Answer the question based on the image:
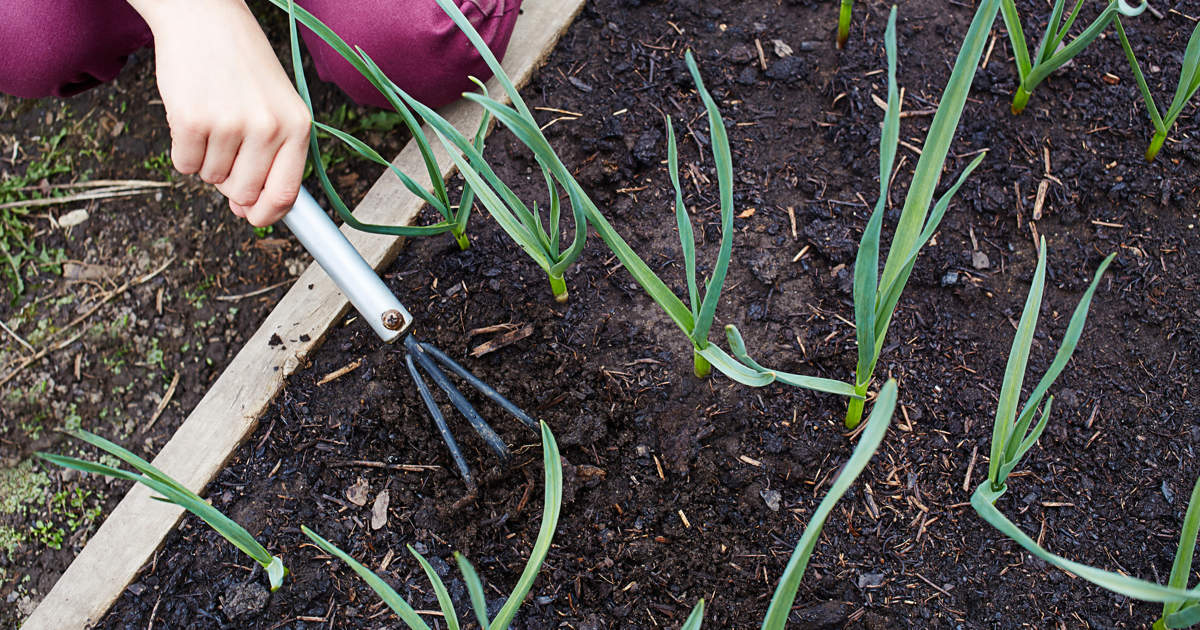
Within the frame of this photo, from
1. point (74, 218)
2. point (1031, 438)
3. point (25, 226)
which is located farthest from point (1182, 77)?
point (25, 226)

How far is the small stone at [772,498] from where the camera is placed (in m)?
1.15

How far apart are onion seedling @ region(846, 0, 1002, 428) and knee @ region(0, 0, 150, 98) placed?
4.24 ft

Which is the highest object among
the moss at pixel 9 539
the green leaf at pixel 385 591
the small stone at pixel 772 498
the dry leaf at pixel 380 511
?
the green leaf at pixel 385 591

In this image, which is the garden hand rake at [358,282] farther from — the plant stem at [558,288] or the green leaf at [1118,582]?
the green leaf at [1118,582]

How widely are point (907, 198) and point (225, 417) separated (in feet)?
3.39

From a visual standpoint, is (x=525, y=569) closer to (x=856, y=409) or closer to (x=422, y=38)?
(x=856, y=409)

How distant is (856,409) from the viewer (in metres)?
1.13

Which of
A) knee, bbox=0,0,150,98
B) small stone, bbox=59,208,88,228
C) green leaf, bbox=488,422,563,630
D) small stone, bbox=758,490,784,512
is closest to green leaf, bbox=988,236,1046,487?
small stone, bbox=758,490,784,512

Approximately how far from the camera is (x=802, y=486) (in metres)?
1.16

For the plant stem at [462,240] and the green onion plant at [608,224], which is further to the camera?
the plant stem at [462,240]

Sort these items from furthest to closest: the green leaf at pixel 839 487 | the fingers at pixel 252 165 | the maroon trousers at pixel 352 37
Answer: the maroon trousers at pixel 352 37, the fingers at pixel 252 165, the green leaf at pixel 839 487

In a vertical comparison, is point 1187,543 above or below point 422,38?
below

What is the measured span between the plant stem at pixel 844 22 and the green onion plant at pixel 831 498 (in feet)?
2.92

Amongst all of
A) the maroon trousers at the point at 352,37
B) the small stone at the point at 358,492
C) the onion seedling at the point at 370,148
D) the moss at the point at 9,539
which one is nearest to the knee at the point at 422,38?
the maroon trousers at the point at 352,37
